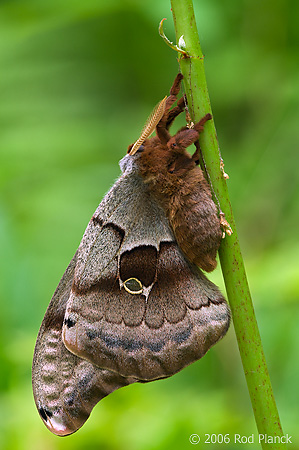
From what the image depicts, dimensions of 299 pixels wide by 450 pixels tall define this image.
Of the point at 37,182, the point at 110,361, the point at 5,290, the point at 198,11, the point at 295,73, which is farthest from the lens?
the point at 37,182

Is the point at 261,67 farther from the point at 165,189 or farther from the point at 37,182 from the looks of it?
the point at 165,189

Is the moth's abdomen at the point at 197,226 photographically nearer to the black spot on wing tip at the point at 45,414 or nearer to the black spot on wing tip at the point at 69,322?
the black spot on wing tip at the point at 69,322

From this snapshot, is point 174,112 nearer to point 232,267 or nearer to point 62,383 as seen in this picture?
point 232,267

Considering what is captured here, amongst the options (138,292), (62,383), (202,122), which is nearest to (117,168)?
(138,292)

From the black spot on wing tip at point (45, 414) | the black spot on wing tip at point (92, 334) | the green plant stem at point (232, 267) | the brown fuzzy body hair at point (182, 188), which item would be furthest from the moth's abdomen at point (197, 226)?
the black spot on wing tip at point (45, 414)

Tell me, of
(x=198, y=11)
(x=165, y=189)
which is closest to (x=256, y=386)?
(x=165, y=189)

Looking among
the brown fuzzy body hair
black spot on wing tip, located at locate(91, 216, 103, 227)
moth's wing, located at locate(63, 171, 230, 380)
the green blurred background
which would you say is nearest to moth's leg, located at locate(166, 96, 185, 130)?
the brown fuzzy body hair
